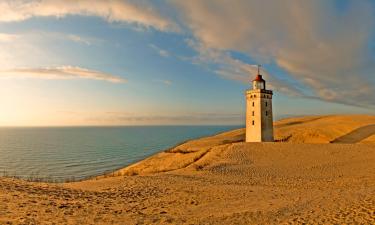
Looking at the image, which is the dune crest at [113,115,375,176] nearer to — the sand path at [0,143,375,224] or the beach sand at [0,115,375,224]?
the beach sand at [0,115,375,224]

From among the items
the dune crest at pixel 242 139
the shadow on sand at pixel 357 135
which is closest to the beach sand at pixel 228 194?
the dune crest at pixel 242 139

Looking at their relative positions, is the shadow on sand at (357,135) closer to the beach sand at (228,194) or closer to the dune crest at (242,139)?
the dune crest at (242,139)

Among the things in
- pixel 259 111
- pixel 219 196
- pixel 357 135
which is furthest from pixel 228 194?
pixel 357 135

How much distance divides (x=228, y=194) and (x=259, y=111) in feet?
73.8

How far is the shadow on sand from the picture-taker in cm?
4291

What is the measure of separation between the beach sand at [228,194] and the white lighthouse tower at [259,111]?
7873 mm

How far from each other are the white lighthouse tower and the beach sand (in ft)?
25.8

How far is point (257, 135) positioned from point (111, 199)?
2613cm

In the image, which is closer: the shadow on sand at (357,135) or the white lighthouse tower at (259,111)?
the white lighthouse tower at (259,111)

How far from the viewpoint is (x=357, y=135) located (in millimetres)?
44812

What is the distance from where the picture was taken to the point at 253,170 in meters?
25.6

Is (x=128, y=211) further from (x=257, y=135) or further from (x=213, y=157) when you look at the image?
(x=257, y=135)

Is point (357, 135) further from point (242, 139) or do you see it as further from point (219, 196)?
point (219, 196)

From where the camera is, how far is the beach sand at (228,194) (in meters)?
12.7
